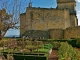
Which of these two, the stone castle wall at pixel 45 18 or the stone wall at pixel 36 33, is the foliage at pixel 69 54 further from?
the stone castle wall at pixel 45 18

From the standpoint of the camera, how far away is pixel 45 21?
A: 37188mm

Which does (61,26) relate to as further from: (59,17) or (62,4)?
(62,4)

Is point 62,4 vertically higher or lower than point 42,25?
higher

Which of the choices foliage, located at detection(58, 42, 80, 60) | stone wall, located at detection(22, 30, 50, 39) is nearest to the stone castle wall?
stone wall, located at detection(22, 30, 50, 39)

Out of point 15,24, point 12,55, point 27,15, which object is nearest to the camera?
point 15,24

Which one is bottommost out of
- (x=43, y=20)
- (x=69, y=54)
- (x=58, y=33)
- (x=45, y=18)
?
(x=69, y=54)

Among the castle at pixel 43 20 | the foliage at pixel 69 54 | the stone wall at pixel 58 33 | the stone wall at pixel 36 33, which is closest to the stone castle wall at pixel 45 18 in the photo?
the castle at pixel 43 20

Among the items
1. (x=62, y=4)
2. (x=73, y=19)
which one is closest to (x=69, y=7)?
(x=62, y=4)

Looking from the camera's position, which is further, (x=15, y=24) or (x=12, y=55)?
(x=12, y=55)

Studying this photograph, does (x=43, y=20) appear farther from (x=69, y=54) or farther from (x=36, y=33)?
(x=69, y=54)

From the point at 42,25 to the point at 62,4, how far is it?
778 cm

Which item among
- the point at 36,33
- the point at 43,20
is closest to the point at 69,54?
the point at 36,33

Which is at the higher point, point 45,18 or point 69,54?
point 45,18

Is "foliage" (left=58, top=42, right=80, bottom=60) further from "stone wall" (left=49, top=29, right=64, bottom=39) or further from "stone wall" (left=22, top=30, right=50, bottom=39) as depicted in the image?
"stone wall" (left=22, top=30, right=50, bottom=39)
